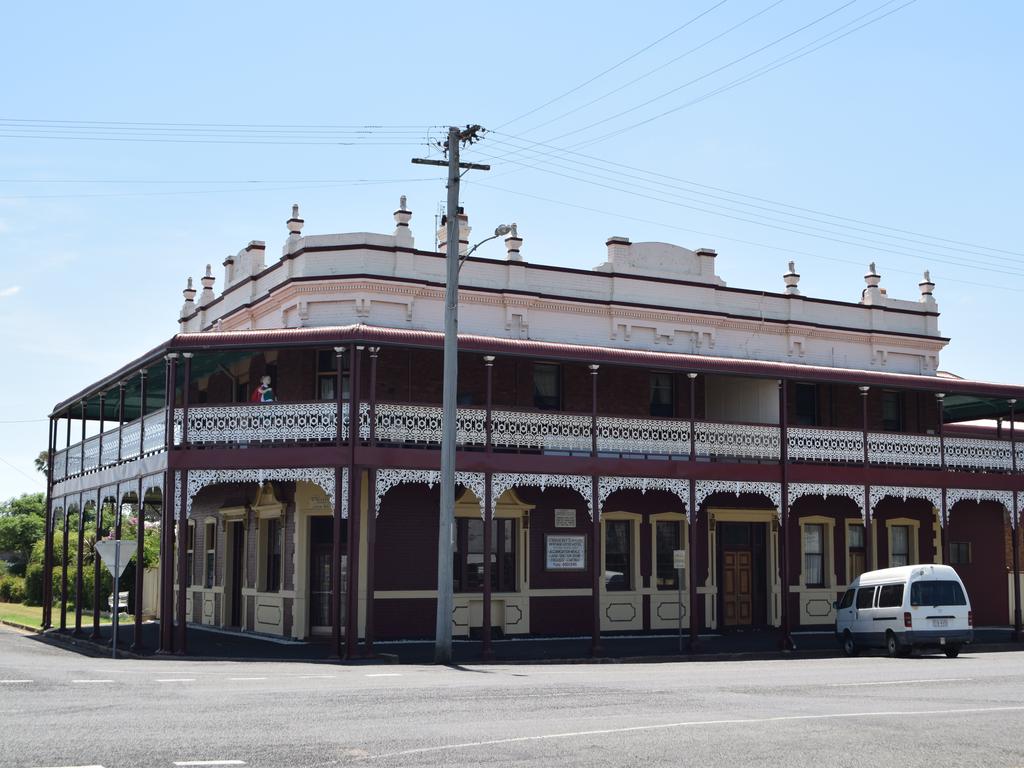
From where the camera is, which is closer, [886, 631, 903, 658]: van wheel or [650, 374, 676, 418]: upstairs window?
[886, 631, 903, 658]: van wheel

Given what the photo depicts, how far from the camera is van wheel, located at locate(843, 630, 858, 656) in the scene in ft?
80.9

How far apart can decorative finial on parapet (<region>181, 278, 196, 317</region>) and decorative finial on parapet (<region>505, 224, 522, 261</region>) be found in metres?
11.5

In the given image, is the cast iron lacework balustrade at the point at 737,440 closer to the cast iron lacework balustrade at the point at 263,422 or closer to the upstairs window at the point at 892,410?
the upstairs window at the point at 892,410

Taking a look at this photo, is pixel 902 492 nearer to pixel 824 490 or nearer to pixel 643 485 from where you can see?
pixel 824 490

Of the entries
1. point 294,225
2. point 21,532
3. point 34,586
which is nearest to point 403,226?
point 294,225

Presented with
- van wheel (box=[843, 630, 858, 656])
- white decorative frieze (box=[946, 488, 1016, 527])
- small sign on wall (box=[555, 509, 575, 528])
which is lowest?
van wheel (box=[843, 630, 858, 656])

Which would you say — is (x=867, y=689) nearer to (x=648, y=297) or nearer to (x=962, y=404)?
(x=648, y=297)

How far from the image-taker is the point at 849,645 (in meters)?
24.8

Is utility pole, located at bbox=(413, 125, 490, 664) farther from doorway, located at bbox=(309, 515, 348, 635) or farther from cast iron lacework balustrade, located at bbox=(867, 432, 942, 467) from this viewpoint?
cast iron lacework balustrade, located at bbox=(867, 432, 942, 467)

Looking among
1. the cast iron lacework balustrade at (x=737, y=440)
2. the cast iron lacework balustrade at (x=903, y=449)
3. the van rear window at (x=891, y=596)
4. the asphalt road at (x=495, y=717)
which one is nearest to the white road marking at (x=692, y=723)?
the asphalt road at (x=495, y=717)

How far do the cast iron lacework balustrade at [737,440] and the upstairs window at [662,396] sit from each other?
2.83 meters

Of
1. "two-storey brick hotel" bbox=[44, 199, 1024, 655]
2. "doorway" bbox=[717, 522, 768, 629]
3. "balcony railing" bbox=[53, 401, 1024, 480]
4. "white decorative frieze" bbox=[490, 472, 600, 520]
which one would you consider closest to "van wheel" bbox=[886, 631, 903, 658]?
"two-storey brick hotel" bbox=[44, 199, 1024, 655]

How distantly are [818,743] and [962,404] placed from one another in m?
24.8

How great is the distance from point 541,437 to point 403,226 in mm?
6453
